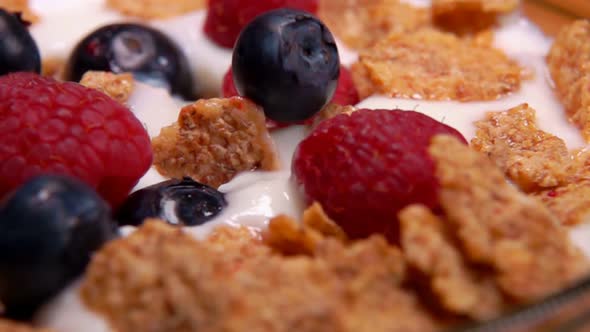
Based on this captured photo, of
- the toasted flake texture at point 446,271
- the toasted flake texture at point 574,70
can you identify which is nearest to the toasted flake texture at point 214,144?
the toasted flake texture at point 446,271

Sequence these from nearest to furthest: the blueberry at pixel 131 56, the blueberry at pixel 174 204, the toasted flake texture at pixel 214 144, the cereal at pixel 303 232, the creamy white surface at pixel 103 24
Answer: the cereal at pixel 303 232 < the blueberry at pixel 174 204 < the toasted flake texture at pixel 214 144 < the blueberry at pixel 131 56 < the creamy white surface at pixel 103 24

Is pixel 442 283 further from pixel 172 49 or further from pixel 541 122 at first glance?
pixel 172 49

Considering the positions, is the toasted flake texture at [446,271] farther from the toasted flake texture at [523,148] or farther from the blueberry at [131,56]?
the blueberry at [131,56]

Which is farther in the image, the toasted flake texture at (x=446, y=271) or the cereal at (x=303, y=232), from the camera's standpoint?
the cereal at (x=303, y=232)

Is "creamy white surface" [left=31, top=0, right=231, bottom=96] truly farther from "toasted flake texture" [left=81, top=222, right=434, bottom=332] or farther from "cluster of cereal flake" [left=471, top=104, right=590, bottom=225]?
"toasted flake texture" [left=81, top=222, right=434, bottom=332]

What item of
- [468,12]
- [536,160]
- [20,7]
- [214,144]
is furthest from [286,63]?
[20,7]

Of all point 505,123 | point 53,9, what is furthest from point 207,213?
point 53,9
